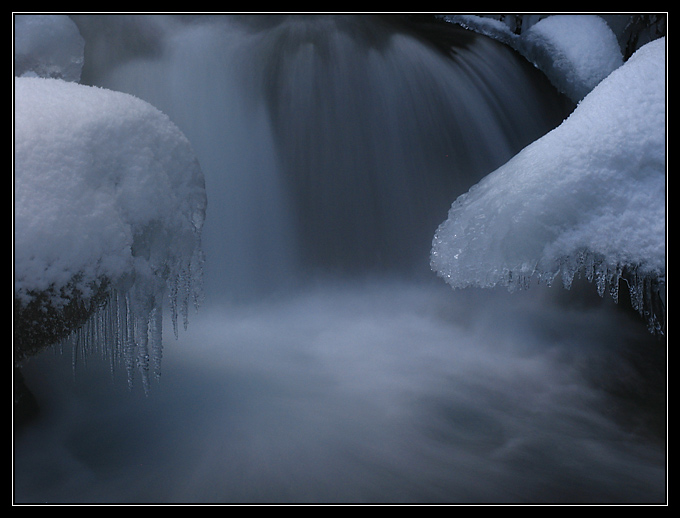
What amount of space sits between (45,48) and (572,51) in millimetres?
3238

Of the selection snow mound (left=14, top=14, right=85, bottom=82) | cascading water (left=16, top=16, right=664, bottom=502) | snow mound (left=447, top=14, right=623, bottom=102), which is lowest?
cascading water (left=16, top=16, right=664, bottom=502)

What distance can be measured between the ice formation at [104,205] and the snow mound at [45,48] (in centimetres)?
115

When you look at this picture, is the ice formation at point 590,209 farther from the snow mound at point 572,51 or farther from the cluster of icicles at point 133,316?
the snow mound at point 572,51

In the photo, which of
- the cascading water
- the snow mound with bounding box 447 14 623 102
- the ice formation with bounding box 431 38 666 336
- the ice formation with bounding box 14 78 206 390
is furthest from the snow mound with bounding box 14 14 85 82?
the snow mound with bounding box 447 14 623 102

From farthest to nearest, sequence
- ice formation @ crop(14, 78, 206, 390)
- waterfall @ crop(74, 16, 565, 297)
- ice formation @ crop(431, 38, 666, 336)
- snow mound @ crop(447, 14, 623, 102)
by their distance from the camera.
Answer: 1. snow mound @ crop(447, 14, 623, 102)
2. waterfall @ crop(74, 16, 565, 297)
3. ice formation @ crop(431, 38, 666, 336)
4. ice formation @ crop(14, 78, 206, 390)

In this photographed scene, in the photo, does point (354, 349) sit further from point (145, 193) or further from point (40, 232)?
point (40, 232)

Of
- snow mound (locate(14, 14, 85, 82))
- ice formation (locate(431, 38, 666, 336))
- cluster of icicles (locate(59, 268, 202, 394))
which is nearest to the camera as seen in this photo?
cluster of icicles (locate(59, 268, 202, 394))

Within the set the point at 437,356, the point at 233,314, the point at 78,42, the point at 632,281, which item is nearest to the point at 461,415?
the point at 437,356

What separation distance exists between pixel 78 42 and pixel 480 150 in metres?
2.34

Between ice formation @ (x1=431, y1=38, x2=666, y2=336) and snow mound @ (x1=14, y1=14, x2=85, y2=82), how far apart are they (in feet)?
7.42

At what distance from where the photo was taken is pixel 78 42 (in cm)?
307

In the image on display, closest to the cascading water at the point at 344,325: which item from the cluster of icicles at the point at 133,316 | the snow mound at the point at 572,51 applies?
the snow mound at the point at 572,51

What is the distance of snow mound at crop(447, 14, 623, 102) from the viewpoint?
386cm

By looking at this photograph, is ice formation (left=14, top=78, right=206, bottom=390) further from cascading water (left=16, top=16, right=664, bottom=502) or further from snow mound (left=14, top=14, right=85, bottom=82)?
snow mound (left=14, top=14, right=85, bottom=82)
